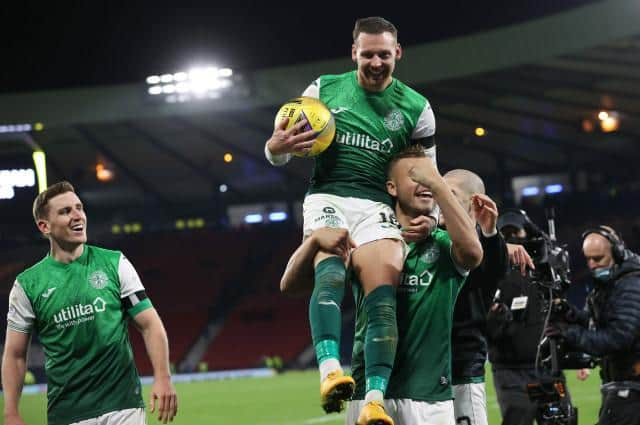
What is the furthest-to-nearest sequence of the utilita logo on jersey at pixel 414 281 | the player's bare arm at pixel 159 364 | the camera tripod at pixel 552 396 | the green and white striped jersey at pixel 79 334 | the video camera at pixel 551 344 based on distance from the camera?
the camera tripod at pixel 552 396, the video camera at pixel 551 344, the green and white striped jersey at pixel 79 334, the player's bare arm at pixel 159 364, the utilita logo on jersey at pixel 414 281

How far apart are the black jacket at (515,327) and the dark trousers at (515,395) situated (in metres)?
0.06

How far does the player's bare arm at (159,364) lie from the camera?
16.3 ft

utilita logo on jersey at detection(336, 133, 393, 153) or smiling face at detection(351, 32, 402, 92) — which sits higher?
smiling face at detection(351, 32, 402, 92)

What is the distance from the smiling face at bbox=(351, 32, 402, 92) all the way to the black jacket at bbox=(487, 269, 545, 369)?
117 inches

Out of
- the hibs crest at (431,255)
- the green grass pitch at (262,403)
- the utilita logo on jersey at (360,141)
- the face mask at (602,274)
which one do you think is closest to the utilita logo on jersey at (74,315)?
the utilita logo on jersey at (360,141)

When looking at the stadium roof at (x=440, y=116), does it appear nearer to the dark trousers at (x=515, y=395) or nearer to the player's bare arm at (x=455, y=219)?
the dark trousers at (x=515, y=395)

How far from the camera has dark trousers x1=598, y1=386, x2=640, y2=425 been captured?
6.21 m

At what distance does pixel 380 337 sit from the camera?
377cm

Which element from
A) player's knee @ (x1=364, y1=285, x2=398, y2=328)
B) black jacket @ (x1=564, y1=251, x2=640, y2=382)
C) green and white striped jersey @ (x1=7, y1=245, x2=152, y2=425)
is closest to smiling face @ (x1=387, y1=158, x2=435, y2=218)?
player's knee @ (x1=364, y1=285, x2=398, y2=328)

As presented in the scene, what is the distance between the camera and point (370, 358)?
3.76 metres

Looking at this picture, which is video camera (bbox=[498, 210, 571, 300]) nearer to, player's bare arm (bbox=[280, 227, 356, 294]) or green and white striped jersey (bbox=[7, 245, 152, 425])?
player's bare arm (bbox=[280, 227, 356, 294])

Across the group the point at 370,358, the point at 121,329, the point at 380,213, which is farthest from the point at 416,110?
the point at 121,329

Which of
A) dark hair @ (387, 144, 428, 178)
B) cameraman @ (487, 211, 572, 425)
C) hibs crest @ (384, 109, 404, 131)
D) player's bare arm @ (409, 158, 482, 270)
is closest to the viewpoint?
player's bare arm @ (409, 158, 482, 270)

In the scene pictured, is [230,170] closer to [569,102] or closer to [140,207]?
[140,207]
